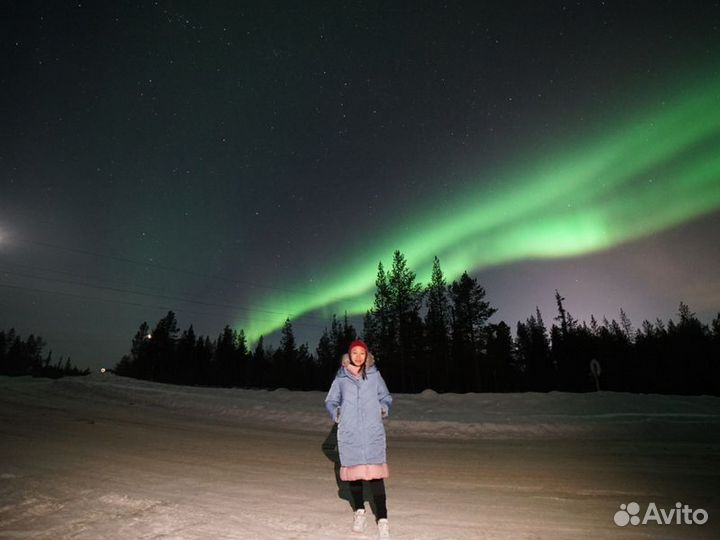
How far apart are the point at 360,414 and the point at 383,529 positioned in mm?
1070

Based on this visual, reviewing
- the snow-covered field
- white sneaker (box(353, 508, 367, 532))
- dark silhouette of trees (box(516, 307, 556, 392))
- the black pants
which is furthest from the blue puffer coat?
dark silhouette of trees (box(516, 307, 556, 392))

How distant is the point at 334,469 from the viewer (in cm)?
701

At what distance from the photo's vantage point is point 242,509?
4.29 meters

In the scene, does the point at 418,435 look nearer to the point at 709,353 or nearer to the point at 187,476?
the point at 187,476

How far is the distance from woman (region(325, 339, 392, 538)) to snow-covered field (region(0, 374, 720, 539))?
38 centimetres

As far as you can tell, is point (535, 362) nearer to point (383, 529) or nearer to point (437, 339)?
point (437, 339)

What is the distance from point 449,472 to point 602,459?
11.5ft

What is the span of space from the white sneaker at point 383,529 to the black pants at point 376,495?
0.06 metres

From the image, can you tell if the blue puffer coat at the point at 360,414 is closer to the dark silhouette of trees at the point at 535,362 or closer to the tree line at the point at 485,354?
the tree line at the point at 485,354

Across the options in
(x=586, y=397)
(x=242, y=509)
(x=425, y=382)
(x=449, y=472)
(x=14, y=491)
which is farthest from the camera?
(x=425, y=382)

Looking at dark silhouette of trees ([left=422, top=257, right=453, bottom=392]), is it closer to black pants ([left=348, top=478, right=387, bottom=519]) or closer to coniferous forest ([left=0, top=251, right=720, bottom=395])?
coniferous forest ([left=0, top=251, right=720, bottom=395])

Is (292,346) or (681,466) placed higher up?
(292,346)

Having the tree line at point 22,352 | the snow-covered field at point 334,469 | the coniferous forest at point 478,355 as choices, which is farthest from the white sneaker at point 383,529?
the tree line at point 22,352

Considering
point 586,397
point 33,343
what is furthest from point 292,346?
point 33,343
